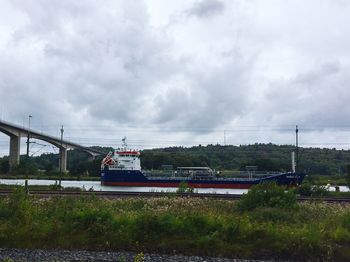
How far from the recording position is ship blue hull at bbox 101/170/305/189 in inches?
2948

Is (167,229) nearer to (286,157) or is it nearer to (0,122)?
(0,122)

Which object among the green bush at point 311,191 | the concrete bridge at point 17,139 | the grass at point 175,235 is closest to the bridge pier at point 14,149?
the concrete bridge at point 17,139

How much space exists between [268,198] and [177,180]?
5547 centimetres

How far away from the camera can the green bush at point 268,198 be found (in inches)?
893

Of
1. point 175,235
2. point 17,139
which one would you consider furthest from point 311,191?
point 17,139

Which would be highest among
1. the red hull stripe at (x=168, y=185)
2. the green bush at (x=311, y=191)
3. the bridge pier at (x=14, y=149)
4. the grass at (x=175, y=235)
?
the bridge pier at (x=14, y=149)

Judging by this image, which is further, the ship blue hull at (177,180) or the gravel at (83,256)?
the ship blue hull at (177,180)

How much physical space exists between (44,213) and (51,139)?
82605 millimetres

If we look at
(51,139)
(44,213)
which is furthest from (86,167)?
(44,213)

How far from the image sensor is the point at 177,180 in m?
78.2

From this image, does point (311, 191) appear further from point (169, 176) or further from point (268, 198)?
point (169, 176)

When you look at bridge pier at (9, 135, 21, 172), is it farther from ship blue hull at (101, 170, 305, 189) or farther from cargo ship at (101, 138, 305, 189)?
ship blue hull at (101, 170, 305, 189)

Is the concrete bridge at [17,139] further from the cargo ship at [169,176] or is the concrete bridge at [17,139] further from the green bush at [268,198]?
the green bush at [268,198]

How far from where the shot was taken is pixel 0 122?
89.1m
